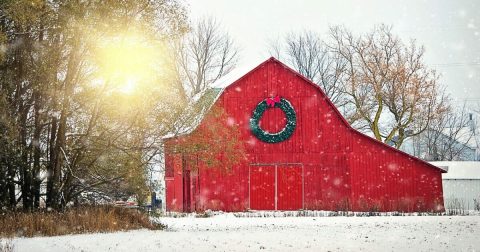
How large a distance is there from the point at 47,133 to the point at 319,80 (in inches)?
1104

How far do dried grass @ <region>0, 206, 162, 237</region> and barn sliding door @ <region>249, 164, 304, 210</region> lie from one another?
29.1ft

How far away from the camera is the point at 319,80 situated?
4178 cm

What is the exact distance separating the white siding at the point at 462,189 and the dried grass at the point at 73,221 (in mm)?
22808

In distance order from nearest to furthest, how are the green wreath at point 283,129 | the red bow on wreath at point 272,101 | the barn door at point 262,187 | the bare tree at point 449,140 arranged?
the barn door at point 262,187, the green wreath at point 283,129, the red bow on wreath at point 272,101, the bare tree at point 449,140

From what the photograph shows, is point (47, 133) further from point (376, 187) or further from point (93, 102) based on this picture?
point (376, 187)

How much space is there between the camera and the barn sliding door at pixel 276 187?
939 inches

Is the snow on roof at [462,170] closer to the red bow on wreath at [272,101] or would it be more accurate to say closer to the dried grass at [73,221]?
the red bow on wreath at [272,101]

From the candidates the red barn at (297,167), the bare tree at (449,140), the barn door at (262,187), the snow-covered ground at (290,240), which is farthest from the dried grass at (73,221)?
the bare tree at (449,140)

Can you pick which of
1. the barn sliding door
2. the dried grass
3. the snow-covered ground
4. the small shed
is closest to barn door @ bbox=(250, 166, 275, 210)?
the barn sliding door

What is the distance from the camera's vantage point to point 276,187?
23969 millimetres

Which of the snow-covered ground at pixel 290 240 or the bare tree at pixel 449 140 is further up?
the bare tree at pixel 449 140

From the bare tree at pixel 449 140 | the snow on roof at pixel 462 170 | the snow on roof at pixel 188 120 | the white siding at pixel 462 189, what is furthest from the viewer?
the bare tree at pixel 449 140

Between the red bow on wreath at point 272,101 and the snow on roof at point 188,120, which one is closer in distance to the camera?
the snow on roof at point 188,120

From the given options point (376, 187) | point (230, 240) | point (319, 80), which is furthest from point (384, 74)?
point (230, 240)
